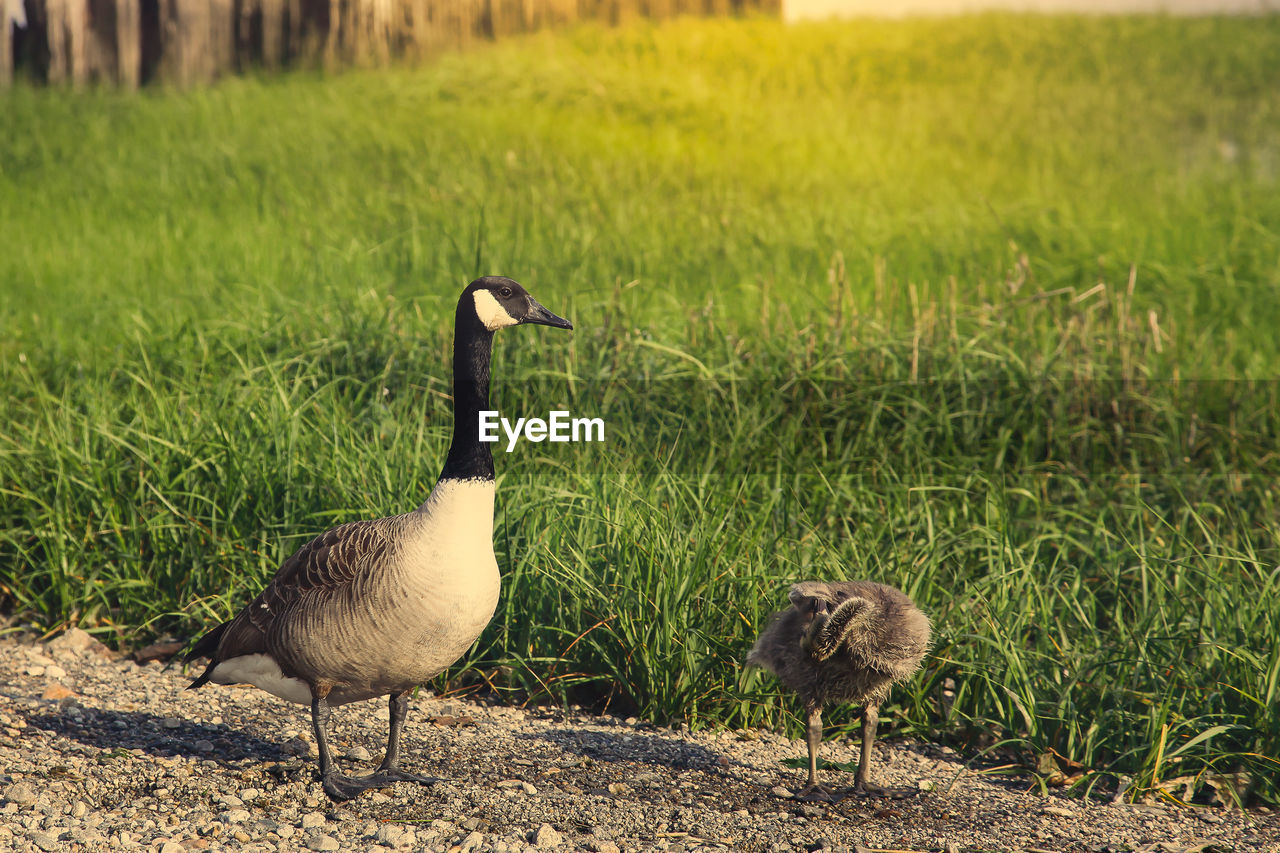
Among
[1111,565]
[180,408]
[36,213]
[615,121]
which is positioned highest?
[615,121]

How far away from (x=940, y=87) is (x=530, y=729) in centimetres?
1443

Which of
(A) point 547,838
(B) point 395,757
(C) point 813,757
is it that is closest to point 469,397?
(B) point 395,757

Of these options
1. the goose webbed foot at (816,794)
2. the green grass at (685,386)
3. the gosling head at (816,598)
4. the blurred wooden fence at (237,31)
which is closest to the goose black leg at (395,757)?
the green grass at (685,386)

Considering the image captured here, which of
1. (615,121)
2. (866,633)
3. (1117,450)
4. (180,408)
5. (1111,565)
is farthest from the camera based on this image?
(615,121)

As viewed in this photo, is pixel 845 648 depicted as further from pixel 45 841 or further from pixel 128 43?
pixel 128 43

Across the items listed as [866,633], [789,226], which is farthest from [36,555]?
[789,226]

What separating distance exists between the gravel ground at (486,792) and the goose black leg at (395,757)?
0.05m

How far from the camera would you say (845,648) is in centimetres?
403

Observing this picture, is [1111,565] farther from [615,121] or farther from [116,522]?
[615,121]

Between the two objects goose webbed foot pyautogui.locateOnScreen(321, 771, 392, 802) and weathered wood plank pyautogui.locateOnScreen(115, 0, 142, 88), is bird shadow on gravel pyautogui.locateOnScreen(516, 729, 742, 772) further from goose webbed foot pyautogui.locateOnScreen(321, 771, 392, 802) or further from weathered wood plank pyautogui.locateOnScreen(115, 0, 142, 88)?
weathered wood plank pyautogui.locateOnScreen(115, 0, 142, 88)

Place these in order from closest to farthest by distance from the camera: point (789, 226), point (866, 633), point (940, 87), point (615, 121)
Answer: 1. point (866, 633)
2. point (789, 226)
3. point (615, 121)
4. point (940, 87)

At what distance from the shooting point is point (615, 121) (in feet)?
46.0

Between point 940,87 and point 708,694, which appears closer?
point 708,694

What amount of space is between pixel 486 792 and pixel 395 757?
1.22 feet
